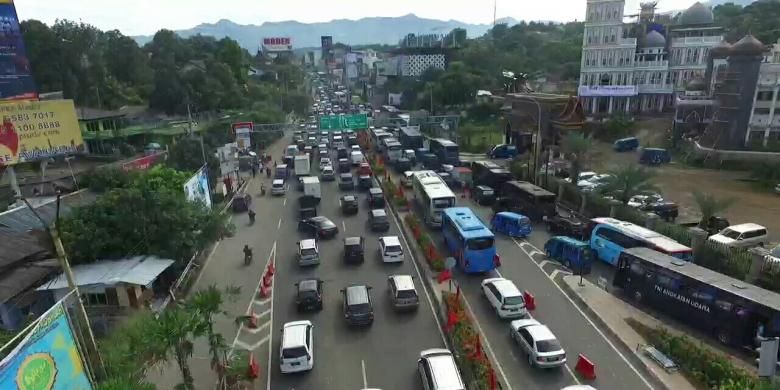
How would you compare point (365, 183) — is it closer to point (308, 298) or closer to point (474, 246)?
point (474, 246)

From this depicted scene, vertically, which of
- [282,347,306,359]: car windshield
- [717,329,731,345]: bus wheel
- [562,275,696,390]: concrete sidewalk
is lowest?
[562,275,696,390]: concrete sidewalk

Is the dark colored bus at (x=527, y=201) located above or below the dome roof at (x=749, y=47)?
below

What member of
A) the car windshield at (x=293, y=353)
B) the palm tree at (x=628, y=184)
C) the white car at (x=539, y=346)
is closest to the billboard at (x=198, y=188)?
the car windshield at (x=293, y=353)

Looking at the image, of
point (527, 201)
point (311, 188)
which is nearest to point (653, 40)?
point (527, 201)

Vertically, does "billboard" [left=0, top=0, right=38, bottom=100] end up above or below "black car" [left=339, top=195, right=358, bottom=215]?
above

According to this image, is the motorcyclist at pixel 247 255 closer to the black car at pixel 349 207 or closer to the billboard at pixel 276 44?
the black car at pixel 349 207

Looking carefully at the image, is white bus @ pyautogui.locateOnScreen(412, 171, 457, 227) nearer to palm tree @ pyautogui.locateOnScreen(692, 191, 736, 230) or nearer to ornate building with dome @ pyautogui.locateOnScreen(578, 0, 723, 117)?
palm tree @ pyautogui.locateOnScreen(692, 191, 736, 230)

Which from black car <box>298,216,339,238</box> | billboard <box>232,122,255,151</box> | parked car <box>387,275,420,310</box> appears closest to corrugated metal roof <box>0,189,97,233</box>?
black car <box>298,216,339,238</box>
